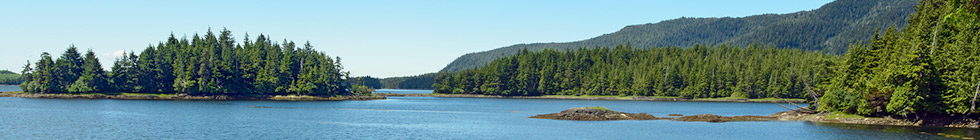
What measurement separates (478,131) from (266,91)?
11602 centimetres

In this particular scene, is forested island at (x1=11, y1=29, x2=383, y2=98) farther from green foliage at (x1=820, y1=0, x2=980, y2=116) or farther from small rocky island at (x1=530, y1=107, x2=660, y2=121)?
green foliage at (x1=820, y1=0, x2=980, y2=116)

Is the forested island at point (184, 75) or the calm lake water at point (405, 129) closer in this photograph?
the calm lake water at point (405, 129)

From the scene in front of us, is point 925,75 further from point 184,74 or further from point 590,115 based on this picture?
point 184,74

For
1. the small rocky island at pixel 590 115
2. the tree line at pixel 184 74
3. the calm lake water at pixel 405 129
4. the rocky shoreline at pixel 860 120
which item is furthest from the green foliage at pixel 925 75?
the tree line at pixel 184 74

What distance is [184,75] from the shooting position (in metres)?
174

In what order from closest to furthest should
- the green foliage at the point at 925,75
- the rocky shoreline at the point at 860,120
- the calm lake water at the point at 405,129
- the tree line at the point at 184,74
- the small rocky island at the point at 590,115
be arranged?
the calm lake water at the point at 405,129 < the green foliage at the point at 925,75 < the rocky shoreline at the point at 860,120 < the small rocky island at the point at 590,115 < the tree line at the point at 184,74

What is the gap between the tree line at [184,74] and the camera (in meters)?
167

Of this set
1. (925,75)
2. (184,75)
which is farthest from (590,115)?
(184,75)

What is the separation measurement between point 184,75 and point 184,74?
46 centimetres

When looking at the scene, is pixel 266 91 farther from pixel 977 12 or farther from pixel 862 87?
pixel 977 12

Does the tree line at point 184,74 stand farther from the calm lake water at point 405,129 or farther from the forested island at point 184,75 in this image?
the calm lake water at point 405,129

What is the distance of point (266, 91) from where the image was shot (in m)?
179

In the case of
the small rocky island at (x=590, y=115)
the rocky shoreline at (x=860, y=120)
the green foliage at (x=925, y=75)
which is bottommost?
the rocky shoreline at (x=860, y=120)

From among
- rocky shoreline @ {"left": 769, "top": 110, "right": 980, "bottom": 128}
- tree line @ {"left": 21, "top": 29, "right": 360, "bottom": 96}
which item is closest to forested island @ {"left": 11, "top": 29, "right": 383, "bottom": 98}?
tree line @ {"left": 21, "top": 29, "right": 360, "bottom": 96}
